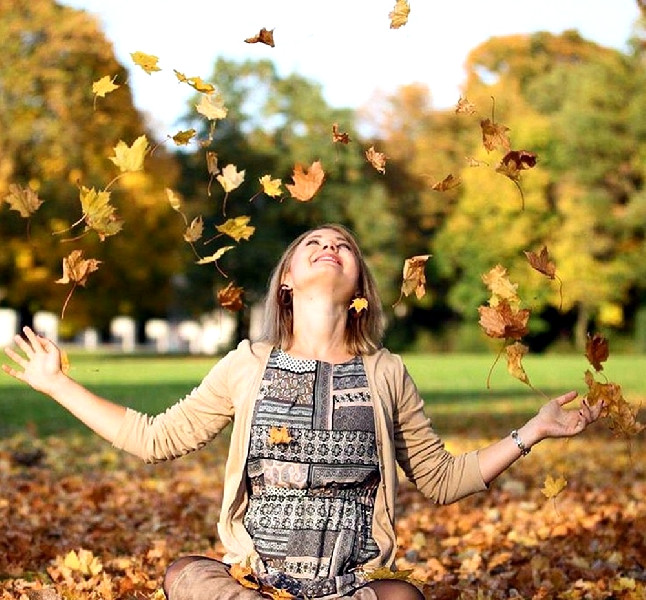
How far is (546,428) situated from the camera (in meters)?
4.09

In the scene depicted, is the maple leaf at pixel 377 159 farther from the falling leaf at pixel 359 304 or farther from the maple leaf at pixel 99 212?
the maple leaf at pixel 99 212

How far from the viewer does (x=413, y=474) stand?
14.0ft

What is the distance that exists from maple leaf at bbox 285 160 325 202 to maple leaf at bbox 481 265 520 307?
0.62m

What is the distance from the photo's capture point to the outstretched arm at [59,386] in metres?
4.07

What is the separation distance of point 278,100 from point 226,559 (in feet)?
162

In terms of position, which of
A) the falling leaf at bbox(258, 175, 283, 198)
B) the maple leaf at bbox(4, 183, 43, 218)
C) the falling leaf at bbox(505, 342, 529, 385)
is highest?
the falling leaf at bbox(258, 175, 283, 198)

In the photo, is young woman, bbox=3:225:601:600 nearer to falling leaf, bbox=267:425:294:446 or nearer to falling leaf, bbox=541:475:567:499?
falling leaf, bbox=267:425:294:446

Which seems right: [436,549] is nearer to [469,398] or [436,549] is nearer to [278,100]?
[469,398]

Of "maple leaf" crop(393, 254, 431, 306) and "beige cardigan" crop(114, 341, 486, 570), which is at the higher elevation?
"maple leaf" crop(393, 254, 431, 306)

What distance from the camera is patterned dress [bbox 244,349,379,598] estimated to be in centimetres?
386

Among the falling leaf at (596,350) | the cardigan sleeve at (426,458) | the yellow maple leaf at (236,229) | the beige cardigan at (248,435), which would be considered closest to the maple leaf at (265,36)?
the yellow maple leaf at (236,229)

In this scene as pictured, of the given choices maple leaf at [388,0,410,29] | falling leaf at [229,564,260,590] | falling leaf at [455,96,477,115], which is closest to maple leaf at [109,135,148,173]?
maple leaf at [388,0,410,29]

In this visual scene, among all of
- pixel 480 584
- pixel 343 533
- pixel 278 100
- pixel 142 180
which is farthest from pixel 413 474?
pixel 278 100

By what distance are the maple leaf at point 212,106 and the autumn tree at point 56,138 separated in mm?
31280
